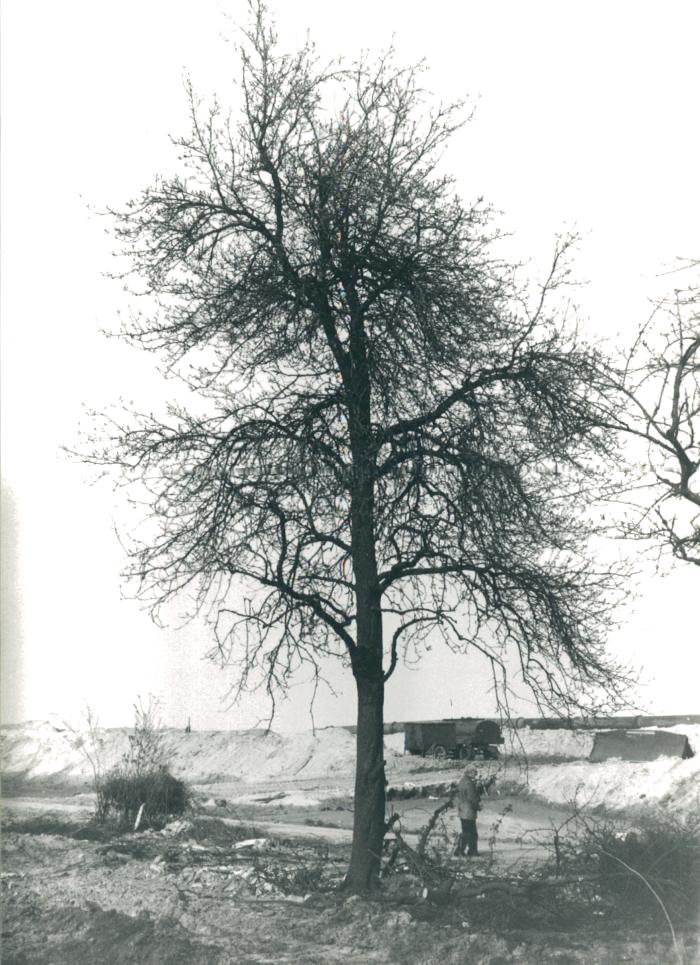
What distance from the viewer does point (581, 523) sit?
35.0ft

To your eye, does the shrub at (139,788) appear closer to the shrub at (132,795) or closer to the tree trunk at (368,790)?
the shrub at (132,795)

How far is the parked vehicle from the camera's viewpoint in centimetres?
3719

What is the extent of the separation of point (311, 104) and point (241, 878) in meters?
8.72

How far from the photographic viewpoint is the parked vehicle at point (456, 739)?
37.2m

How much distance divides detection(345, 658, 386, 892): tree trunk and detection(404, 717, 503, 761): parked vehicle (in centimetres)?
2667

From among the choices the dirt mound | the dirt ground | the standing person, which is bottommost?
the dirt ground

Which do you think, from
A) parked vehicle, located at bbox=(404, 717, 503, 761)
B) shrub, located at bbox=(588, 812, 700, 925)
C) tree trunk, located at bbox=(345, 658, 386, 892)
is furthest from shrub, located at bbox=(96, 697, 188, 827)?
parked vehicle, located at bbox=(404, 717, 503, 761)

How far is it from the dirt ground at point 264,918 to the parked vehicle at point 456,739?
2387cm

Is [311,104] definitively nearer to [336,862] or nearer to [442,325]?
[442,325]

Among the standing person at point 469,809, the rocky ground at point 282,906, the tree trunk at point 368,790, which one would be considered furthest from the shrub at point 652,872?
the standing person at point 469,809

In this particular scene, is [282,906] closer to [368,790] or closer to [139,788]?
[368,790]

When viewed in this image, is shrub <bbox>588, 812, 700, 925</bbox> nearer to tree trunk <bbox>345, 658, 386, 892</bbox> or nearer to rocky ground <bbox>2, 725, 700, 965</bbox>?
rocky ground <bbox>2, 725, 700, 965</bbox>

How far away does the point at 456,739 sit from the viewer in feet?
124

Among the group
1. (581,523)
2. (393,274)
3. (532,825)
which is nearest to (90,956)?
(581,523)
